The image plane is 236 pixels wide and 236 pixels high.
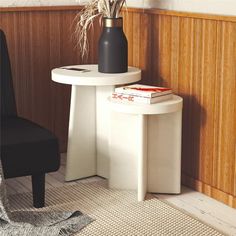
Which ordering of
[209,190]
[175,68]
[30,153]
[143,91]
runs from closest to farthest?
[30,153] < [143,91] < [209,190] < [175,68]

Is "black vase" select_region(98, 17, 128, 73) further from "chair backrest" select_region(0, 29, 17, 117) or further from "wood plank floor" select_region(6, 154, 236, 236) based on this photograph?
"wood plank floor" select_region(6, 154, 236, 236)

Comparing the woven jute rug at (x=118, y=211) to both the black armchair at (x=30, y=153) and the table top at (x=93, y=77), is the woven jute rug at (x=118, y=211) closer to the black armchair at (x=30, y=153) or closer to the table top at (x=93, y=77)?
the black armchair at (x=30, y=153)

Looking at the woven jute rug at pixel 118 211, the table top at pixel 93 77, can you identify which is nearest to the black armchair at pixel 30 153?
the woven jute rug at pixel 118 211

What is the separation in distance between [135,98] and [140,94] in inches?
1.3

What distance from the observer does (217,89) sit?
2.96m

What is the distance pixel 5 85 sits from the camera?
3.25m

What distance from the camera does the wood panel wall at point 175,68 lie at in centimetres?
294

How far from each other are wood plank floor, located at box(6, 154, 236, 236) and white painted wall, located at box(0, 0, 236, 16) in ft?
2.90

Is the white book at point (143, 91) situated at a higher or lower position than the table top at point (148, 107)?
higher

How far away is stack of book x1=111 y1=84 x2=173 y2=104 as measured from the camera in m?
2.94

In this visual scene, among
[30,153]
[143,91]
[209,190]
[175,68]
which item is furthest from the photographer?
[175,68]

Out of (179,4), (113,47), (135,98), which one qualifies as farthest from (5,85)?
(179,4)

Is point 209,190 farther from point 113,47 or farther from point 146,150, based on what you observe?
point 113,47

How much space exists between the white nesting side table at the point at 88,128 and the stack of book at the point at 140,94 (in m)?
0.16
